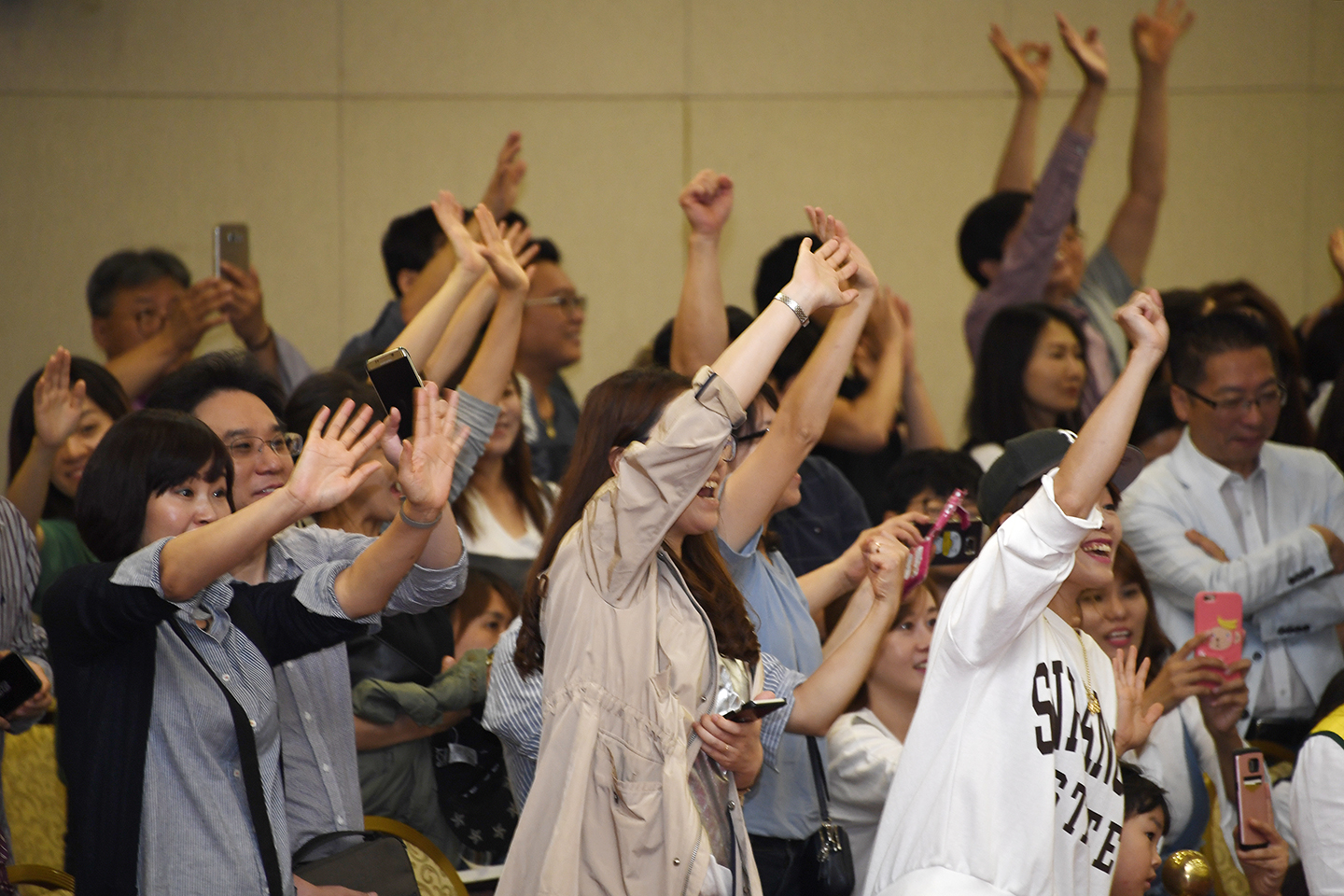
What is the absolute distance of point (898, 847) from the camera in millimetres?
2197

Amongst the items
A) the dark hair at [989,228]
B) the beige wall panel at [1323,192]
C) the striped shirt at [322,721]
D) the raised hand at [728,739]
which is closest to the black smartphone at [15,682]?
the striped shirt at [322,721]

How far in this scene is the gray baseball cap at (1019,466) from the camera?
2.33 meters

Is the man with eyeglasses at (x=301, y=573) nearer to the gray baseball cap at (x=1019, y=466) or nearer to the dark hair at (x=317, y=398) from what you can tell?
the dark hair at (x=317, y=398)

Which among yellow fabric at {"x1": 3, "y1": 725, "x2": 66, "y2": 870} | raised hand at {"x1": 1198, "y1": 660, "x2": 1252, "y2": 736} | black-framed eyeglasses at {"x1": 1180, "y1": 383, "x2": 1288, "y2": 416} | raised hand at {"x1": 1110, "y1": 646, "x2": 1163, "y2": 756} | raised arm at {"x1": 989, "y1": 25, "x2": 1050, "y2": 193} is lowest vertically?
yellow fabric at {"x1": 3, "y1": 725, "x2": 66, "y2": 870}

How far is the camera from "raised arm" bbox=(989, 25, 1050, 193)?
5180mm

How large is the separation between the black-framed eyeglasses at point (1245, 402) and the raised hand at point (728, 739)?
2166mm

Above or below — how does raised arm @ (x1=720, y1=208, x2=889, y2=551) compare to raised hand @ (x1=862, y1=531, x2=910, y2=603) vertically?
above

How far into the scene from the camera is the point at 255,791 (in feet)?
7.15

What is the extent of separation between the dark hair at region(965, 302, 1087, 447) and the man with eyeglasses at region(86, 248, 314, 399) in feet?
7.01

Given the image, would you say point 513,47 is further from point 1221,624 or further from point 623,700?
point 623,700

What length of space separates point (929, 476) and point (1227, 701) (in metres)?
0.91

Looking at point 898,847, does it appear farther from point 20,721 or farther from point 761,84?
point 761,84

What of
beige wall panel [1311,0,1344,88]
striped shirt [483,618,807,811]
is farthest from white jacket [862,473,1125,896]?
beige wall panel [1311,0,1344,88]

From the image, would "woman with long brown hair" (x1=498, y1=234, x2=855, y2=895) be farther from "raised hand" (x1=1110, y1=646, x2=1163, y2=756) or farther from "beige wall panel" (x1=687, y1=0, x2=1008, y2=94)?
"beige wall panel" (x1=687, y1=0, x2=1008, y2=94)
